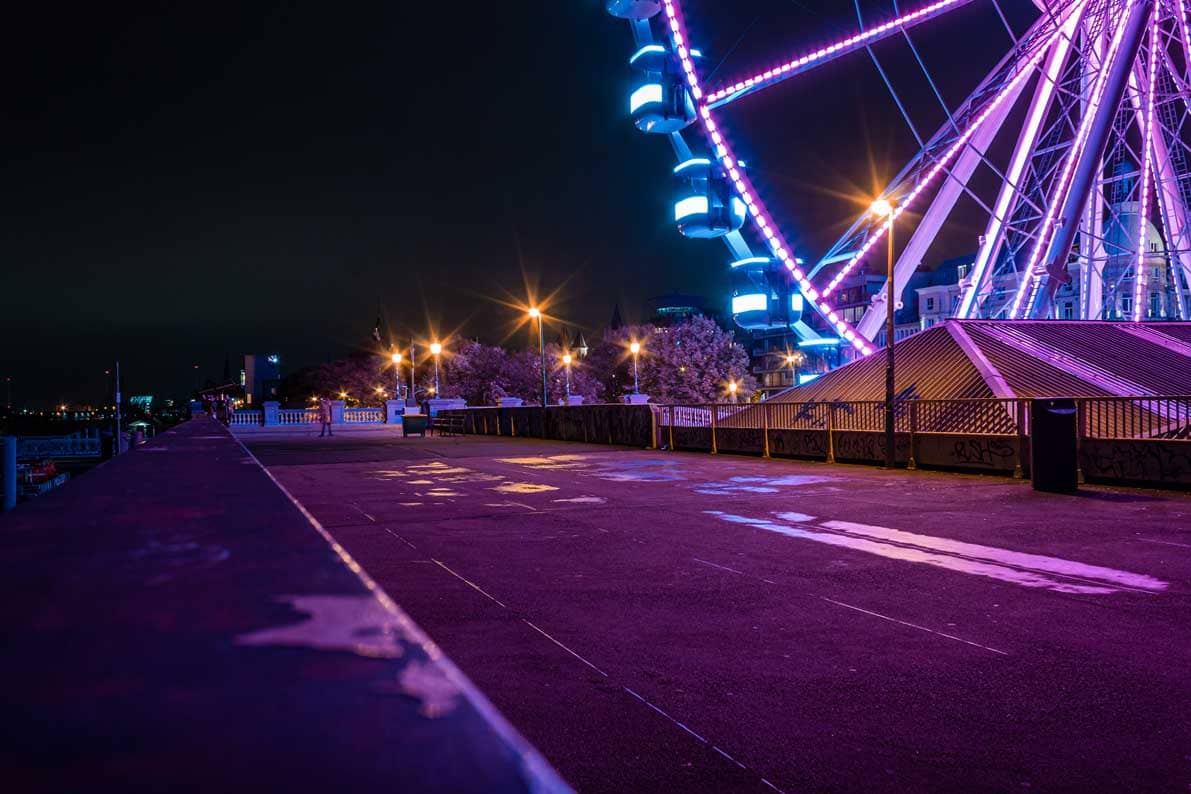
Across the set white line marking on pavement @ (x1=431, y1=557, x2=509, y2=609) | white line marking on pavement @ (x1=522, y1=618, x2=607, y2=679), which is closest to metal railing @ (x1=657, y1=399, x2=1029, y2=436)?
white line marking on pavement @ (x1=431, y1=557, x2=509, y2=609)

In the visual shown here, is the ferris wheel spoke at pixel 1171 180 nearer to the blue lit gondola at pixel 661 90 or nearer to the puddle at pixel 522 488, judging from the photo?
the blue lit gondola at pixel 661 90

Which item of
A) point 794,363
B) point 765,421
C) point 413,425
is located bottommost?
point 413,425

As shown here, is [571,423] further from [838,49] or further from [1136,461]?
[1136,461]

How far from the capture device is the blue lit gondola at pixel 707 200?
33375mm

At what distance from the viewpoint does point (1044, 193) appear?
33.0 meters

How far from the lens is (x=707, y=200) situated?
33.6m

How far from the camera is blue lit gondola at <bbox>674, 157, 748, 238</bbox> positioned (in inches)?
1314

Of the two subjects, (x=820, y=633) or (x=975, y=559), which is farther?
(x=975, y=559)

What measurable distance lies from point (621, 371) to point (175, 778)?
96.4 m

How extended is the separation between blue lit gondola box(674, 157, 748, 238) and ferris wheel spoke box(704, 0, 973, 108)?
3.04m

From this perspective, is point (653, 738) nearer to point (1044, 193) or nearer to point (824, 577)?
point (824, 577)

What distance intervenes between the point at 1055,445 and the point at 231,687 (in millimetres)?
14161

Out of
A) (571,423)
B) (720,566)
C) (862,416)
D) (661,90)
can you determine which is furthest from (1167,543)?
(571,423)

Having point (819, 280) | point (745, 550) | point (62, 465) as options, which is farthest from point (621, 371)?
point (745, 550)
